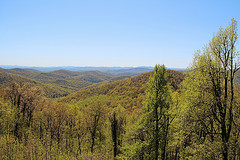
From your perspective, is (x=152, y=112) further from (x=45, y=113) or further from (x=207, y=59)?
(x=45, y=113)

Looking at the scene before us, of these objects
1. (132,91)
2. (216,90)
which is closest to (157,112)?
(216,90)

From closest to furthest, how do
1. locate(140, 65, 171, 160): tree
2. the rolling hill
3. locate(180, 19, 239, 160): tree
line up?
locate(180, 19, 239, 160): tree
locate(140, 65, 171, 160): tree
the rolling hill

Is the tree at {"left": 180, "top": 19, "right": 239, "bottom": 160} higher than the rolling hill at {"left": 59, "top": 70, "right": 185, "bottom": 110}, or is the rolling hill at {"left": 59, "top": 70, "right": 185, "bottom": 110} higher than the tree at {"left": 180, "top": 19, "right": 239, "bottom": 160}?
the tree at {"left": 180, "top": 19, "right": 239, "bottom": 160}

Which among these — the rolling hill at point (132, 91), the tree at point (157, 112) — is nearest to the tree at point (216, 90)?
the tree at point (157, 112)

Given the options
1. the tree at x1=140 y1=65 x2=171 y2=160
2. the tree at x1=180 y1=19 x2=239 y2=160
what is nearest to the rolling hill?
the tree at x1=140 y1=65 x2=171 y2=160

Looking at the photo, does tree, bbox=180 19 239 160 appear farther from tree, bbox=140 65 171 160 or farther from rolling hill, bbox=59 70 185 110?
rolling hill, bbox=59 70 185 110

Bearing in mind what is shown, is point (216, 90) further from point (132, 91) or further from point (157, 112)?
point (132, 91)

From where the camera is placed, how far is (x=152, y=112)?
14.8 metres

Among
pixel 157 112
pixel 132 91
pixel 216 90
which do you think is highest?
pixel 216 90

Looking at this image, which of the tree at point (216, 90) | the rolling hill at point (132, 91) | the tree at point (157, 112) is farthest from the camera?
the rolling hill at point (132, 91)

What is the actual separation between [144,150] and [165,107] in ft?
18.3

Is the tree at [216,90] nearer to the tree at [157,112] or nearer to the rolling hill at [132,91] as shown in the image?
the tree at [157,112]

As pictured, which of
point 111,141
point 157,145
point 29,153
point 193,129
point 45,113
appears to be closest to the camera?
point 193,129

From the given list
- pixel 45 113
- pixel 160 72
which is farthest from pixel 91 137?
pixel 160 72
